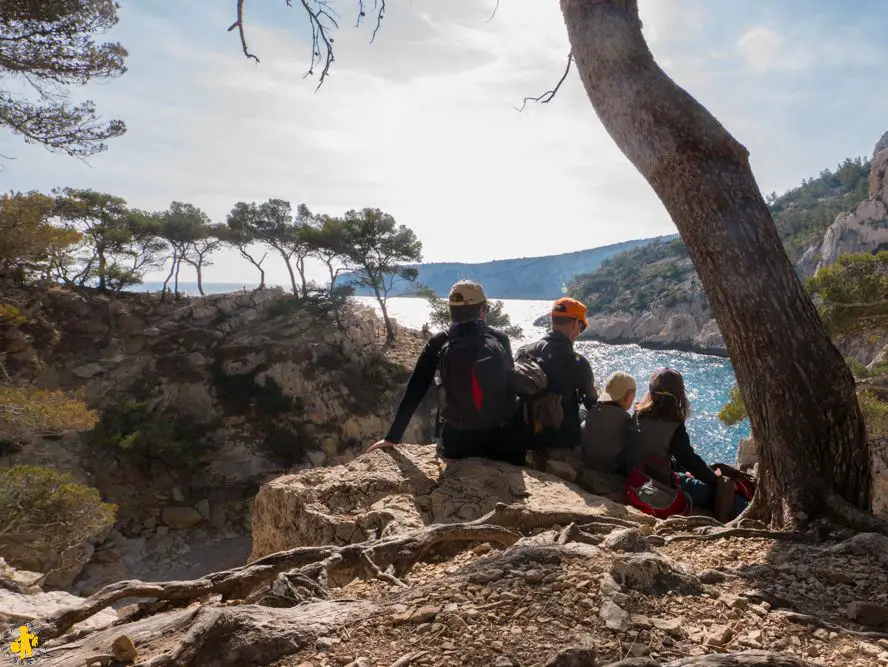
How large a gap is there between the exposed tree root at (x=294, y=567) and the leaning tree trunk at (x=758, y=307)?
4.49 ft

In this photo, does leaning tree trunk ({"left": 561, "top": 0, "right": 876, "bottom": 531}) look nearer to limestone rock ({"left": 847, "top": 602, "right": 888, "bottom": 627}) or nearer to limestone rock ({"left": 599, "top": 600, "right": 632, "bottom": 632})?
limestone rock ({"left": 847, "top": 602, "right": 888, "bottom": 627})

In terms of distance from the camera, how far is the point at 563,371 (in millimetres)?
3701

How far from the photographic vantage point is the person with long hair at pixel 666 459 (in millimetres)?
3238

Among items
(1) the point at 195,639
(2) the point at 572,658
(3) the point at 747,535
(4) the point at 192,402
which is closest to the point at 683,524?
(3) the point at 747,535

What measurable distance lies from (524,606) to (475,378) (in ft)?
5.80

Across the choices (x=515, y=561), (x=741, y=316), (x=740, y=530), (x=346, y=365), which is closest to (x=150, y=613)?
(x=515, y=561)

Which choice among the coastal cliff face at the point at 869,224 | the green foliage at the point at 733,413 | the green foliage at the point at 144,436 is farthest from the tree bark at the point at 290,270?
the coastal cliff face at the point at 869,224

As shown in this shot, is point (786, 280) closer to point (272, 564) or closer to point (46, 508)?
point (272, 564)

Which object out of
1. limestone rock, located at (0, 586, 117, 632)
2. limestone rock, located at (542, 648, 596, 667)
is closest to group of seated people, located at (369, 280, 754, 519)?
limestone rock, located at (542, 648, 596, 667)

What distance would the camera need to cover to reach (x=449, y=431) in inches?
139

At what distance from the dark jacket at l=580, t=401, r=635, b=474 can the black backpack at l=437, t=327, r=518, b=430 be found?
84 centimetres

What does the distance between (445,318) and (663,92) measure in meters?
21.2

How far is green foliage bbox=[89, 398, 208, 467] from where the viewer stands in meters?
16.2

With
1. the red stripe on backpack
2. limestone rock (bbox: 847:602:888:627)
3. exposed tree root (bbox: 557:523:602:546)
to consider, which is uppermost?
the red stripe on backpack
